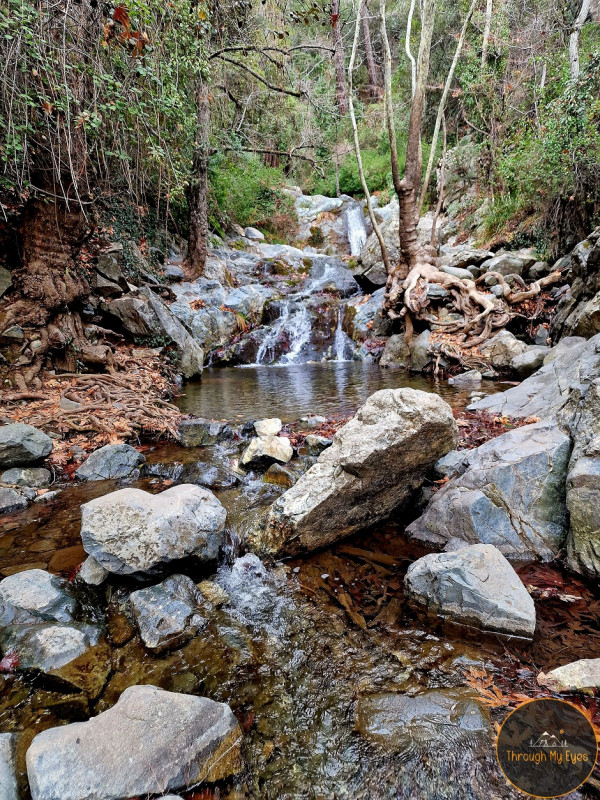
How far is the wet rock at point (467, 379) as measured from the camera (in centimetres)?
731

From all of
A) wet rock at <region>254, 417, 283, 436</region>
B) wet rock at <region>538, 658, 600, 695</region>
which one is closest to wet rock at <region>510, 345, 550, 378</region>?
wet rock at <region>254, 417, 283, 436</region>

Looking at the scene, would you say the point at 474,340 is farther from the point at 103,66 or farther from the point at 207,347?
the point at 103,66

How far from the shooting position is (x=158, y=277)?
11.5 m

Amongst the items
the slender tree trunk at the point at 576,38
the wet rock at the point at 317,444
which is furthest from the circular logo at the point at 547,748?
the slender tree trunk at the point at 576,38

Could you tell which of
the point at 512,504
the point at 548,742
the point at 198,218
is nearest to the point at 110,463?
the point at 512,504

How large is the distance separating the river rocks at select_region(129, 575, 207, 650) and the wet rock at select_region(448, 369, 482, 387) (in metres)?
6.17

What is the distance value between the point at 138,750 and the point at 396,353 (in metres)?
9.28

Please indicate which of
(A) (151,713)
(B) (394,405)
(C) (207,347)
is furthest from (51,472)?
(C) (207,347)

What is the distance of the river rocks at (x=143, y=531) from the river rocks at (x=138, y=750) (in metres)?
0.91

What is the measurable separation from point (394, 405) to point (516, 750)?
80.5 inches

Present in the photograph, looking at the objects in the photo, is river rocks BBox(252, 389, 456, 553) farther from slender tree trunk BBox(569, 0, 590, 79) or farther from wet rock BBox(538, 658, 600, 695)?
slender tree trunk BBox(569, 0, 590, 79)

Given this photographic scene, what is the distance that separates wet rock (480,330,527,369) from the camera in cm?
761

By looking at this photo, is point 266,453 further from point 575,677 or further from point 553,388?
point 553,388

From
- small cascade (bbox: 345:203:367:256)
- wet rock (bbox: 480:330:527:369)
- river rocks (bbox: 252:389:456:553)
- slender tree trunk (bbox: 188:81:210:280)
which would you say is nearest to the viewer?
river rocks (bbox: 252:389:456:553)
